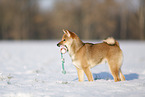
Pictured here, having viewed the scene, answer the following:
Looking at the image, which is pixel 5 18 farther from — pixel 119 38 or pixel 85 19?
pixel 119 38

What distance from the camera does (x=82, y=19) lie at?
50.0m

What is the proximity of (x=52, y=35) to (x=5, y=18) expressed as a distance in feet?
42.3

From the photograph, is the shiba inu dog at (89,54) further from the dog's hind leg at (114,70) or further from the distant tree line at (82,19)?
the distant tree line at (82,19)

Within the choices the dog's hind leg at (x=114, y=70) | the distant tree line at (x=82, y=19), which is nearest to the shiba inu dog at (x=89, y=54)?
the dog's hind leg at (x=114, y=70)

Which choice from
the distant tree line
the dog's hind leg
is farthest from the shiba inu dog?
the distant tree line

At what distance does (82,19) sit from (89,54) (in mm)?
44127

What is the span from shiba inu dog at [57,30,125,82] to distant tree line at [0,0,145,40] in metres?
38.1

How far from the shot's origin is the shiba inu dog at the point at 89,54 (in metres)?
6.38

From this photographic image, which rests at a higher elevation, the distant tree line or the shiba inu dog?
the distant tree line

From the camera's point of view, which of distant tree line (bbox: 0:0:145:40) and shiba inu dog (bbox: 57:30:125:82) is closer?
shiba inu dog (bbox: 57:30:125:82)

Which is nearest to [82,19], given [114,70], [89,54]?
[89,54]

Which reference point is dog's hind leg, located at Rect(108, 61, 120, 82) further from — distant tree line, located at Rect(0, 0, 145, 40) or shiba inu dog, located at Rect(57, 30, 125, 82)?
distant tree line, located at Rect(0, 0, 145, 40)

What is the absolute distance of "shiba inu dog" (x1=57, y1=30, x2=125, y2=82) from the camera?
6.38 meters

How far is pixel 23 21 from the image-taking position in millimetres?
50188
